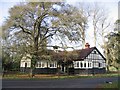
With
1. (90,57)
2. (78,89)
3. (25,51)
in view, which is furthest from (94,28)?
(78,89)

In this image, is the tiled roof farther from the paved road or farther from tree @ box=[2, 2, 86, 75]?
the paved road

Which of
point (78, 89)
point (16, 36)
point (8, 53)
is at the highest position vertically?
point (16, 36)

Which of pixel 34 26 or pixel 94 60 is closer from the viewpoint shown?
pixel 34 26

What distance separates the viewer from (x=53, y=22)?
101 ft

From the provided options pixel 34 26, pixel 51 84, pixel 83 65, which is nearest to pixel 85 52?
pixel 83 65

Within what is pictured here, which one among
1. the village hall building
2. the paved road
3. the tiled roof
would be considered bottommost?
the paved road

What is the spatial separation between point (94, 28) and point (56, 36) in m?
14.9

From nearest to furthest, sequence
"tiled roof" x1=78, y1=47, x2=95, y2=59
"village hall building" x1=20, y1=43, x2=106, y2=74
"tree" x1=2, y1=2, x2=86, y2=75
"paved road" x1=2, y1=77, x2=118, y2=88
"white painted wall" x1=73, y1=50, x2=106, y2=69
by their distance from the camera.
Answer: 1. "paved road" x1=2, y1=77, x2=118, y2=88
2. "tree" x1=2, y1=2, x2=86, y2=75
3. "village hall building" x1=20, y1=43, x2=106, y2=74
4. "tiled roof" x1=78, y1=47, x2=95, y2=59
5. "white painted wall" x1=73, y1=50, x2=106, y2=69

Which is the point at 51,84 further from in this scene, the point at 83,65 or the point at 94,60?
the point at 94,60

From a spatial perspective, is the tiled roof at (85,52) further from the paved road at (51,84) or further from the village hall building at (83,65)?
the paved road at (51,84)

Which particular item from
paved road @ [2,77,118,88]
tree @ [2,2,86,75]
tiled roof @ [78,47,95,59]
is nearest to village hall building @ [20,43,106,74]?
tiled roof @ [78,47,95,59]

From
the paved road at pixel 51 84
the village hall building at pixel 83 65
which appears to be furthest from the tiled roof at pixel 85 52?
the paved road at pixel 51 84

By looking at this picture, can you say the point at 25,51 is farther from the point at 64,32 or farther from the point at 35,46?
the point at 64,32

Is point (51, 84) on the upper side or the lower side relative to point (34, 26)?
lower
